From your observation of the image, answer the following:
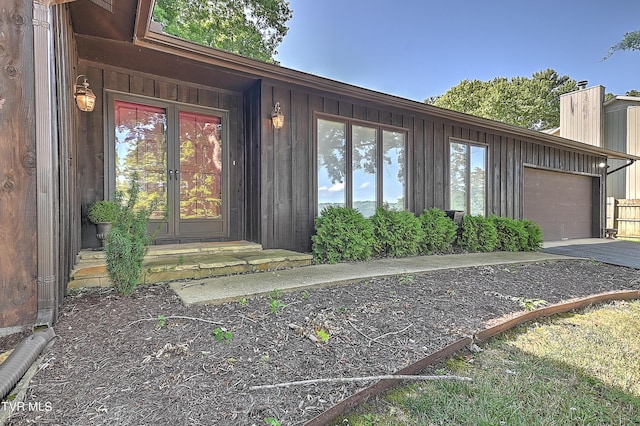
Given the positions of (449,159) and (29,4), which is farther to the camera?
(449,159)

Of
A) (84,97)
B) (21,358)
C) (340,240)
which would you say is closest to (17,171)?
(21,358)

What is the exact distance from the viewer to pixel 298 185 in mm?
4848

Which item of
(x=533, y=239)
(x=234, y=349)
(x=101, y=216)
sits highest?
(x=101, y=216)

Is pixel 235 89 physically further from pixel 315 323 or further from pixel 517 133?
pixel 517 133

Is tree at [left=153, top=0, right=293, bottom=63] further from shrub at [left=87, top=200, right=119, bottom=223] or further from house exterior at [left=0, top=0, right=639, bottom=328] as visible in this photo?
shrub at [left=87, top=200, right=119, bottom=223]

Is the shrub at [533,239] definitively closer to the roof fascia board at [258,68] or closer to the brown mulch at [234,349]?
the roof fascia board at [258,68]

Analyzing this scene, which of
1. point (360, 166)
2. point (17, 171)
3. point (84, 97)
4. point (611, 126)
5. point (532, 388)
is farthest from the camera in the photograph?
point (611, 126)

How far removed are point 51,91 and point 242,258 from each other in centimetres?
227

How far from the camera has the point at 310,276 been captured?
344 centimetres

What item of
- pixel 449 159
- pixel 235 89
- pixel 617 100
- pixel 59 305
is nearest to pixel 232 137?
pixel 235 89

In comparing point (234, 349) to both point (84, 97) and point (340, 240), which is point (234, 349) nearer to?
point (340, 240)

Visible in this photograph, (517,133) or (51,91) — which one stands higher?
(517,133)

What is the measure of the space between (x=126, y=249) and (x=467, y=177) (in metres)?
6.56

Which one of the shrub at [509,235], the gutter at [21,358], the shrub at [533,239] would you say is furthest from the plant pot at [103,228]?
the shrub at [533,239]
